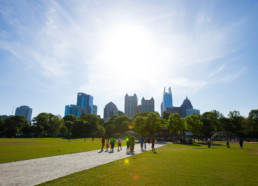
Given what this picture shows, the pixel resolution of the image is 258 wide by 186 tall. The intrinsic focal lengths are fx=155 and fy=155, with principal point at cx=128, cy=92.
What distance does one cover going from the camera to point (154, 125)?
207 feet

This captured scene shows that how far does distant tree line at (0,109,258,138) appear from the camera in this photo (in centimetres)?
6144

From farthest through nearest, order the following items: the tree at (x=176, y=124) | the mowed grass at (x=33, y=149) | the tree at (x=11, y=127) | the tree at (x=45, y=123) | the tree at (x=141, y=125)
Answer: the tree at (x=45, y=123) < the tree at (x=11, y=127) < the tree at (x=141, y=125) < the tree at (x=176, y=124) < the mowed grass at (x=33, y=149)

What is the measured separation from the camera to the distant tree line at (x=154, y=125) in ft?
202

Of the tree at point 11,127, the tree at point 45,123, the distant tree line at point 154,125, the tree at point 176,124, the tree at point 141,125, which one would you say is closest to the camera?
the tree at point 176,124

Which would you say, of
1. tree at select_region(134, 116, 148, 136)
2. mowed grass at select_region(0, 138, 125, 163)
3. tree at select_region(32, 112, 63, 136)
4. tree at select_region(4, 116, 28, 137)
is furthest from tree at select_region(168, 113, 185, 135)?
tree at select_region(4, 116, 28, 137)

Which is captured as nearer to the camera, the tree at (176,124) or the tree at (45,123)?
the tree at (176,124)

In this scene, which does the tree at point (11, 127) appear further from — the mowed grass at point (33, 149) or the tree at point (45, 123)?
the mowed grass at point (33, 149)

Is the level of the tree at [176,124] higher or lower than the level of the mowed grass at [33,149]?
higher

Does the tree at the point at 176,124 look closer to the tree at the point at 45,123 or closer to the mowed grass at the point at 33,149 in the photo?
the mowed grass at the point at 33,149

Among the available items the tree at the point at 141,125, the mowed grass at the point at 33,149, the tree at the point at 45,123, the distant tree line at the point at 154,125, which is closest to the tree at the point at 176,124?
the distant tree line at the point at 154,125

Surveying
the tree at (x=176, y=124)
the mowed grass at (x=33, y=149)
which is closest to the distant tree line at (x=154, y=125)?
the tree at (x=176, y=124)

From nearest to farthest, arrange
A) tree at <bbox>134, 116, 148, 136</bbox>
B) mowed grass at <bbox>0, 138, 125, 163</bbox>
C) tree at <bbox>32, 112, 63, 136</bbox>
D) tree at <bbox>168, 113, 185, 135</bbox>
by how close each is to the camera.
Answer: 1. mowed grass at <bbox>0, 138, 125, 163</bbox>
2. tree at <bbox>168, 113, 185, 135</bbox>
3. tree at <bbox>134, 116, 148, 136</bbox>
4. tree at <bbox>32, 112, 63, 136</bbox>

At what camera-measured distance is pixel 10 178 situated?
799 cm

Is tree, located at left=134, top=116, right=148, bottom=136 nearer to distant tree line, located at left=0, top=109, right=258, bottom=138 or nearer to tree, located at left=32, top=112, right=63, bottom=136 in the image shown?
distant tree line, located at left=0, top=109, right=258, bottom=138
